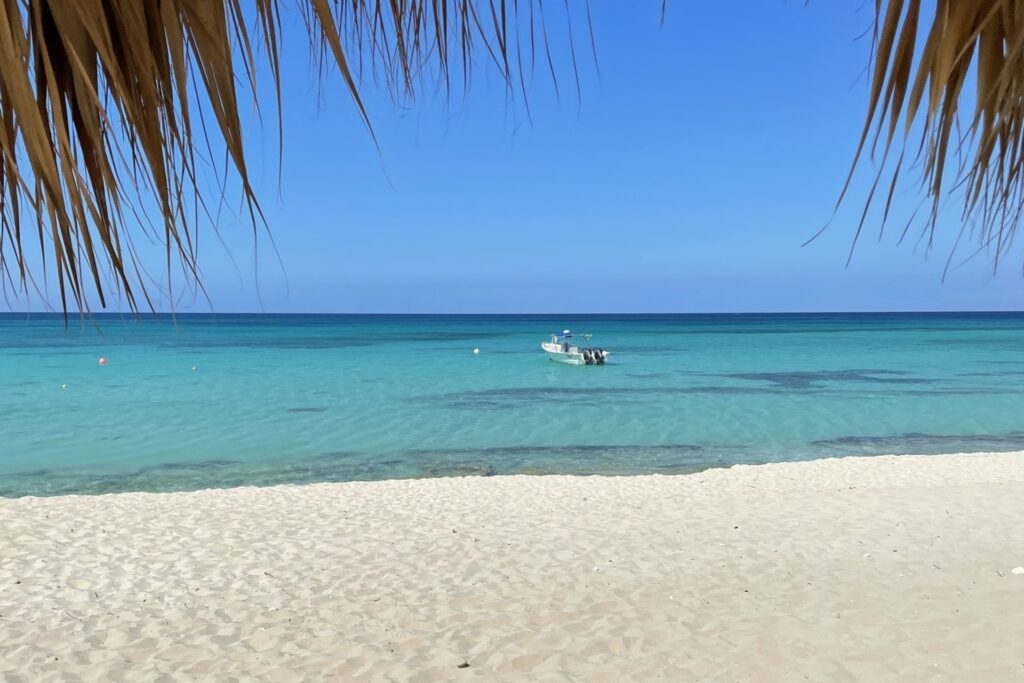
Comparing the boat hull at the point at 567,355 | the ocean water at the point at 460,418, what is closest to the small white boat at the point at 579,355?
the boat hull at the point at 567,355

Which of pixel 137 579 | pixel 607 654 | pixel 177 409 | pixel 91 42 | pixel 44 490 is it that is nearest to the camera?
pixel 91 42

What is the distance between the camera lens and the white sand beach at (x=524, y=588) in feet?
14.4

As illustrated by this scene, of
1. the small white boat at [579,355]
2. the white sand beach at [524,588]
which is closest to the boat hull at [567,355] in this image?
the small white boat at [579,355]

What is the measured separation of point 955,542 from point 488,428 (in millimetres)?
11580

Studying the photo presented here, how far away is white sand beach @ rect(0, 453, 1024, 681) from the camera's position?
14.4 ft

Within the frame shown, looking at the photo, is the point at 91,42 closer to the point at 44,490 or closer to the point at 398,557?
the point at 398,557

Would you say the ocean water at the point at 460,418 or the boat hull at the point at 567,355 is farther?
the boat hull at the point at 567,355

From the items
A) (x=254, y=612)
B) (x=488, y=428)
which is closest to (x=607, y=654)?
(x=254, y=612)

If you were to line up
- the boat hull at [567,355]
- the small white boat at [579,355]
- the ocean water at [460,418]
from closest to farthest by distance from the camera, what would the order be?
the ocean water at [460,418]
the small white boat at [579,355]
the boat hull at [567,355]

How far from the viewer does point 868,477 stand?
1099 centimetres

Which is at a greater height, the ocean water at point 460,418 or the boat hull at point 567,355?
the boat hull at point 567,355

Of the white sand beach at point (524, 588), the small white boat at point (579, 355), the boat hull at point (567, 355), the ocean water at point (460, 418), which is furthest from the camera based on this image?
the boat hull at point (567, 355)

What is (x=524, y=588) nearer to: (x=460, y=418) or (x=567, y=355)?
(x=460, y=418)

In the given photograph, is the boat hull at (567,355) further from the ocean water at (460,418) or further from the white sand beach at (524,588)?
the white sand beach at (524,588)
